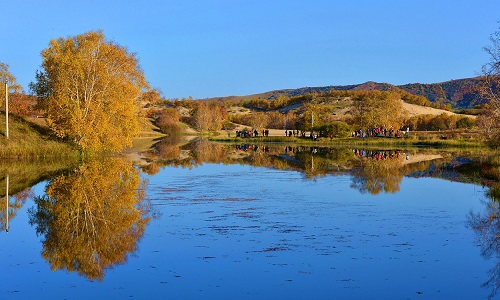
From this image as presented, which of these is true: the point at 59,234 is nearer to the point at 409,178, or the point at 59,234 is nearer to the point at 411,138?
the point at 409,178

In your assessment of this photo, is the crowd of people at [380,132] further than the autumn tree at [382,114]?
No

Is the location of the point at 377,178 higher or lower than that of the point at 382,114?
lower

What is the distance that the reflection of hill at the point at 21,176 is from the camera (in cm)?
1589

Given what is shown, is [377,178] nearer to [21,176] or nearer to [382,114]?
[21,176]

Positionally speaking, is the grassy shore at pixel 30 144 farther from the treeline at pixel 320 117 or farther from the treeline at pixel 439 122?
the treeline at pixel 439 122

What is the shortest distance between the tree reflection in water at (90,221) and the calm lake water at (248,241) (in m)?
0.03

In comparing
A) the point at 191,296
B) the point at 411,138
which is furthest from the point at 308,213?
the point at 411,138

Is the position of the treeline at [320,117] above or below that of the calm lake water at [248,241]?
above

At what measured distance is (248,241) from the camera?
1111cm

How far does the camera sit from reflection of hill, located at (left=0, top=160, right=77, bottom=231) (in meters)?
15.9

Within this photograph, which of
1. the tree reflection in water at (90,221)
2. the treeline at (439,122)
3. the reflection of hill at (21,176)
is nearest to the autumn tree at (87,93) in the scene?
the reflection of hill at (21,176)

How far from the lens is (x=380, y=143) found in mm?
56344

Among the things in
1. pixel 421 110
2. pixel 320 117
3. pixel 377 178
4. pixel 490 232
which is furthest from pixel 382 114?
pixel 490 232

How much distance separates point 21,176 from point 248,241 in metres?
15.7
